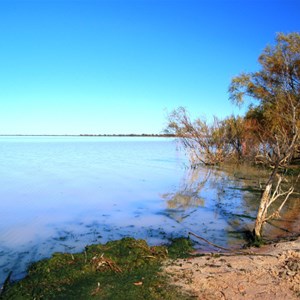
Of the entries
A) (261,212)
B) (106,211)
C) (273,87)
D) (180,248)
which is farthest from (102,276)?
(273,87)

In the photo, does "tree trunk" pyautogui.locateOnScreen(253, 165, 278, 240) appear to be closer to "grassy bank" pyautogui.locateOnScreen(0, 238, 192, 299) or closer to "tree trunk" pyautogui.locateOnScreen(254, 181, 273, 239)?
"tree trunk" pyautogui.locateOnScreen(254, 181, 273, 239)

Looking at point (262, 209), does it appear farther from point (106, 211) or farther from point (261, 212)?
point (106, 211)

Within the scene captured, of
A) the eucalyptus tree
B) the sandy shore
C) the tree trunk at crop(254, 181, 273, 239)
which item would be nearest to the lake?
the tree trunk at crop(254, 181, 273, 239)

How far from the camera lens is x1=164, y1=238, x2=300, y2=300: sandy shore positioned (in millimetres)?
4715

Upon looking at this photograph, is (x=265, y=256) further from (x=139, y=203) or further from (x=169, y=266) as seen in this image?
(x=139, y=203)

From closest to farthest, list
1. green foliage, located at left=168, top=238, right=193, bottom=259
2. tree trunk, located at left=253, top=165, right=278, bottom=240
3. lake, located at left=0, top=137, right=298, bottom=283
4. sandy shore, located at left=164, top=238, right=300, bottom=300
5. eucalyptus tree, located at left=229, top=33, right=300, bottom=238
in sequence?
sandy shore, located at left=164, top=238, right=300, bottom=300 < green foliage, located at left=168, top=238, right=193, bottom=259 < tree trunk, located at left=253, top=165, right=278, bottom=240 < lake, located at left=0, top=137, right=298, bottom=283 < eucalyptus tree, located at left=229, top=33, right=300, bottom=238

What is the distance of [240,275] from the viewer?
525cm

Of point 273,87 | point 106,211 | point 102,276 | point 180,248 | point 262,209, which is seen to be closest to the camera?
point 102,276

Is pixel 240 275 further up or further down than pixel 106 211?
further up

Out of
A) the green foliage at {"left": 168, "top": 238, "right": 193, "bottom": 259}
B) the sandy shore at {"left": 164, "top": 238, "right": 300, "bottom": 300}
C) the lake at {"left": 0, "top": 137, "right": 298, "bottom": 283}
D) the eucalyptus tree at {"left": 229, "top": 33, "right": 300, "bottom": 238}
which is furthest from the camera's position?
the eucalyptus tree at {"left": 229, "top": 33, "right": 300, "bottom": 238}

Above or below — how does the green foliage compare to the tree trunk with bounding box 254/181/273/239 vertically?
below

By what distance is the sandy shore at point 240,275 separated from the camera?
471 cm

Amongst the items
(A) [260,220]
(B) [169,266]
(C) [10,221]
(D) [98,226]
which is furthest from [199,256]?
(C) [10,221]

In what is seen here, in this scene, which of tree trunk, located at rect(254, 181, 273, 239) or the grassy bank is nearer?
the grassy bank
